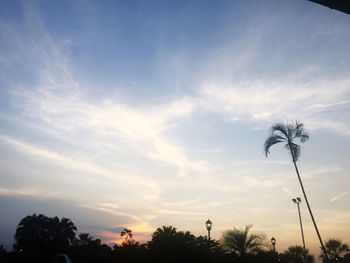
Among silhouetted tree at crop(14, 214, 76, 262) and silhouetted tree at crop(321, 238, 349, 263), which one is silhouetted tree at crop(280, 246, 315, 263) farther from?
silhouetted tree at crop(14, 214, 76, 262)

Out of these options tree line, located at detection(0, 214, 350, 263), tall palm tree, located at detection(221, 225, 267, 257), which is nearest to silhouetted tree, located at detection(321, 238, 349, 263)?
tree line, located at detection(0, 214, 350, 263)

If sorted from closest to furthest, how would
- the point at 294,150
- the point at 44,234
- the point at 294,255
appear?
the point at 294,150
the point at 294,255
the point at 44,234

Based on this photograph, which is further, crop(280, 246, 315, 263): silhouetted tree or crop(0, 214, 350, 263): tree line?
crop(280, 246, 315, 263): silhouetted tree

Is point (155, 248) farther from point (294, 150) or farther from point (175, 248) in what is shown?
point (294, 150)

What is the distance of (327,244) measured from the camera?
51938 mm

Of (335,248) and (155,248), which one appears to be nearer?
(155,248)

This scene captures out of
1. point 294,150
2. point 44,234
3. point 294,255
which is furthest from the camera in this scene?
point 44,234

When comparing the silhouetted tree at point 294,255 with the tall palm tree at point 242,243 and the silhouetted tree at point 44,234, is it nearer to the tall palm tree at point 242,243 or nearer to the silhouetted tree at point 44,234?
the tall palm tree at point 242,243

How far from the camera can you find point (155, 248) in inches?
884

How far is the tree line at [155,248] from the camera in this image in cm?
2189

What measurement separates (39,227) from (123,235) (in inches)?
866

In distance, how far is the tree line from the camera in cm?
2189

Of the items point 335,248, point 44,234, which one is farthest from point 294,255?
point 44,234

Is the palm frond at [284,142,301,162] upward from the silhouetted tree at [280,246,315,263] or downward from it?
upward
